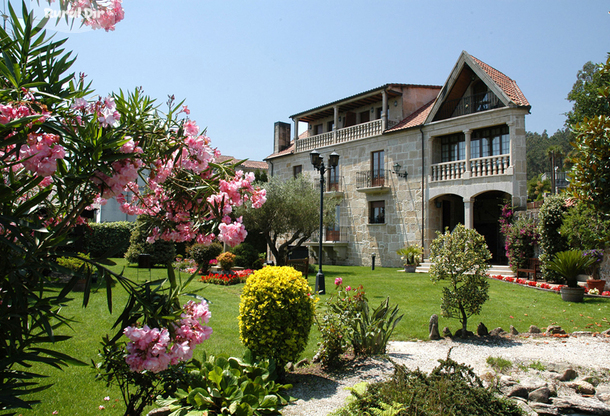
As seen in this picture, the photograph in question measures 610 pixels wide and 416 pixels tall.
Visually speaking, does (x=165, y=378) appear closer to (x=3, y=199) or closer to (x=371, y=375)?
(x=3, y=199)

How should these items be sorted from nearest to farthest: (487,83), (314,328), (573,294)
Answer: (314,328), (573,294), (487,83)

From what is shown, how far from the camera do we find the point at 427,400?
3.22 metres

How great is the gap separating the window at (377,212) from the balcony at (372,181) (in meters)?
0.77

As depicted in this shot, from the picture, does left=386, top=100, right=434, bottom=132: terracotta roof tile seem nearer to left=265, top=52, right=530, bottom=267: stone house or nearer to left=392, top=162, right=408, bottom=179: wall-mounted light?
left=265, top=52, right=530, bottom=267: stone house

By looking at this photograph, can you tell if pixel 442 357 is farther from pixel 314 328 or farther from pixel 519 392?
pixel 314 328

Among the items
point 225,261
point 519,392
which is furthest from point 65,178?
point 225,261

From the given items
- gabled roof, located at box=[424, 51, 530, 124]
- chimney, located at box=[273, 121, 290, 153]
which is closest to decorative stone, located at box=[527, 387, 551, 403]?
gabled roof, located at box=[424, 51, 530, 124]

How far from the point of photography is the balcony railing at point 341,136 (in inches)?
870

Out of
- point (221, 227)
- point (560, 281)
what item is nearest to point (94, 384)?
point (221, 227)

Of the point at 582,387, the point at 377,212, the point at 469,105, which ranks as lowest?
the point at 582,387

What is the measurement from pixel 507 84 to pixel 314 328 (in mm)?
16361

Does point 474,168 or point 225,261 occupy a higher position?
point 474,168

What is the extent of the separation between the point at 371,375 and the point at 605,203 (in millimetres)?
3183

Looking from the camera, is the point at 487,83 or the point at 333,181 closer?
the point at 487,83
